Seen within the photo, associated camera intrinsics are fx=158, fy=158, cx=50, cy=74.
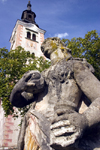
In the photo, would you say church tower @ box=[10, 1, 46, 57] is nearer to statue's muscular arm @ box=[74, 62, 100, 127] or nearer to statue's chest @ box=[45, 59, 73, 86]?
statue's chest @ box=[45, 59, 73, 86]

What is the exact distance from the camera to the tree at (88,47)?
1008 centimetres

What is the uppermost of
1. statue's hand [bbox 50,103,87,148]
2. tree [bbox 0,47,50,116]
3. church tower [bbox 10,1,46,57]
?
church tower [bbox 10,1,46,57]

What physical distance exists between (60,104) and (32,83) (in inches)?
22.3

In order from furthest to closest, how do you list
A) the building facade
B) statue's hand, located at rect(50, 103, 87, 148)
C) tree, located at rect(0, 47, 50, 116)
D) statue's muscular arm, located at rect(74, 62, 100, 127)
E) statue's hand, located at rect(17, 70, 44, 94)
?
the building facade < tree, located at rect(0, 47, 50, 116) < statue's hand, located at rect(17, 70, 44, 94) < statue's muscular arm, located at rect(74, 62, 100, 127) < statue's hand, located at rect(50, 103, 87, 148)

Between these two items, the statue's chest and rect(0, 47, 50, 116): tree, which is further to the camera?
rect(0, 47, 50, 116): tree

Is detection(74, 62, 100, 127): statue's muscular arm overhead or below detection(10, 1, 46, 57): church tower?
below

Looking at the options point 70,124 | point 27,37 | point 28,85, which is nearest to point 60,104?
point 70,124

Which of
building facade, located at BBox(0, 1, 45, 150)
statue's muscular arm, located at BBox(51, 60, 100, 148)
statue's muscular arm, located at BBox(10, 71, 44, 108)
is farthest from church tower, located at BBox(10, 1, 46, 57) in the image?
statue's muscular arm, located at BBox(51, 60, 100, 148)

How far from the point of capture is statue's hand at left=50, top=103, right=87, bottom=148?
61.4 inches

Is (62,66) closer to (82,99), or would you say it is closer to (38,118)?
(82,99)

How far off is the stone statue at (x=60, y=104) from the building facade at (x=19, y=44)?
13050mm

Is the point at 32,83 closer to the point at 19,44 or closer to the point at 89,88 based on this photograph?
the point at 89,88

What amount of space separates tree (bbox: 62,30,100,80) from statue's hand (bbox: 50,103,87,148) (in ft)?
27.7


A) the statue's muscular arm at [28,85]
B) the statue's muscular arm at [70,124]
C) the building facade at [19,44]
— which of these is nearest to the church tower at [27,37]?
the building facade at [19,44]
